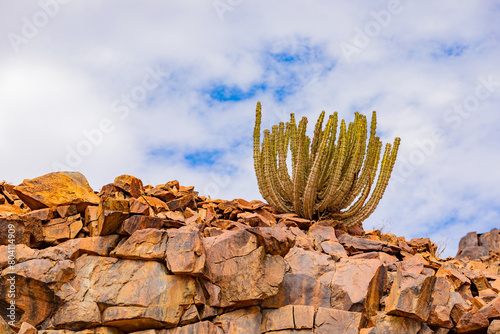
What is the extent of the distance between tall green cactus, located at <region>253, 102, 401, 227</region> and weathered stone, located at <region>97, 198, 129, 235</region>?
3.49 meters

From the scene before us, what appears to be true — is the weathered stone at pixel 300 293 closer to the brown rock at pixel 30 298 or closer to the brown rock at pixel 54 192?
the brown rock at pixel 30 298

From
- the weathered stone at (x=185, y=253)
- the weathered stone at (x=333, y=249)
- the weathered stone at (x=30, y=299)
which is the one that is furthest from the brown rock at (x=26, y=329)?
the weathered stone at (x=333, y=249)

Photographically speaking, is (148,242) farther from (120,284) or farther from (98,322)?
(98,322)

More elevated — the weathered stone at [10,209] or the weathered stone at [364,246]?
the weathered stone at [364,246]

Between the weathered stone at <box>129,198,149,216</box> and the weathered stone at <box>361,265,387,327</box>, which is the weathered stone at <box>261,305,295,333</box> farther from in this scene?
the weathered stone at <box>129,198,149,216</box>

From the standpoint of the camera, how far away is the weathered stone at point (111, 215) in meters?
6.47

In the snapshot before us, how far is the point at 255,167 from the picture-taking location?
9812mm

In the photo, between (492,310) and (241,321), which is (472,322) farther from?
(241,321)

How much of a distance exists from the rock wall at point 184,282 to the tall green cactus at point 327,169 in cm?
186

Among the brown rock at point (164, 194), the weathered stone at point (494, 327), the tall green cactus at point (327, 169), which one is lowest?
the weathered stone at point (494, 327)

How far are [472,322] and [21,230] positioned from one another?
6.15 m

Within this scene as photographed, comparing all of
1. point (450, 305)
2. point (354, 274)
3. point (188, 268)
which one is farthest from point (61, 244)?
point (450, 305)

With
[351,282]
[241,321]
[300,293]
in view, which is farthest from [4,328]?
[351,282]

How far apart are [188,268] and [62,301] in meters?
1.58
